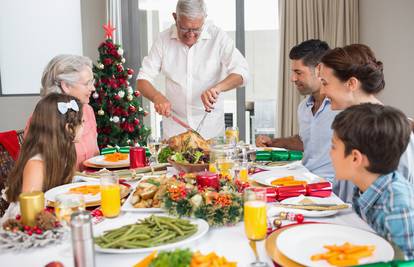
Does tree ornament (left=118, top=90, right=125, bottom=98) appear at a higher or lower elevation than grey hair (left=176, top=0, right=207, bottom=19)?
lower

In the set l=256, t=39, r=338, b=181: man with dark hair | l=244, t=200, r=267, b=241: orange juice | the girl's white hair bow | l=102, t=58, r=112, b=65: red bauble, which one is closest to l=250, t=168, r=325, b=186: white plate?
l=256, t=39, r=338, b=181: man with dark hair

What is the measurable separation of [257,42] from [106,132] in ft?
6.71

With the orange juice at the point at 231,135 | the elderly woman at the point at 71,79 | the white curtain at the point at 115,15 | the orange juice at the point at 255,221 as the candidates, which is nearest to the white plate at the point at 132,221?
the orange juice at the point at 255,221

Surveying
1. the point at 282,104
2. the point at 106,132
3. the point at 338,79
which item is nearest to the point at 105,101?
the point at 106,132

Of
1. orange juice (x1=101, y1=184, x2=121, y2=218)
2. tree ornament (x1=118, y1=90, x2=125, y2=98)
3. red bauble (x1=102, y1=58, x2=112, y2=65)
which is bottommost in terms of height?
orange juice (x1=101, y1=184, x2=121, y2=218)

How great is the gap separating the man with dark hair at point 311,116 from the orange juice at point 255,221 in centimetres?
117

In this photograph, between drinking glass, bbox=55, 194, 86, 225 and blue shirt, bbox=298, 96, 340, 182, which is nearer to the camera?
drinking glass, bbox=55, 194, 86, 225

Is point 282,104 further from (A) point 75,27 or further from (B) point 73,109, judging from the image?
(B) point 73,109

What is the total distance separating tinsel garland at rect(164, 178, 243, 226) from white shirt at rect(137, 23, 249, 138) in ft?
5.50

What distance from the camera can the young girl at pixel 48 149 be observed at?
1.84m

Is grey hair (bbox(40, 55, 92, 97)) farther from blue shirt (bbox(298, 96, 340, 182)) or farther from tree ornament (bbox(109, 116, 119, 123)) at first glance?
tree ornament (bbox(109, 116, 119, 123))

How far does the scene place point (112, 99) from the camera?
456 cm

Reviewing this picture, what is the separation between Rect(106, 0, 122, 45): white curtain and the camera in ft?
16.4

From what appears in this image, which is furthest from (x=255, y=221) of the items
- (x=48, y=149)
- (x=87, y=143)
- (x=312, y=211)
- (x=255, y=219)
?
(x=87, y=143)
